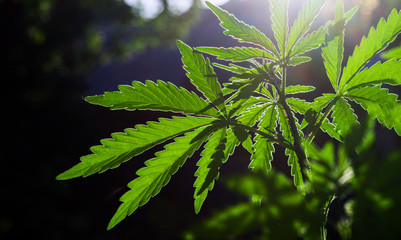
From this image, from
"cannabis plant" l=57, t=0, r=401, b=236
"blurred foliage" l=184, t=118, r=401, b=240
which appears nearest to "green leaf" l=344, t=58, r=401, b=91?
"cannabis plant" l=57, t=0, r=401, b=236

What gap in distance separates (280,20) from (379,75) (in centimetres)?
32

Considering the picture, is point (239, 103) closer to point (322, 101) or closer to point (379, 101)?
point (322, 101)

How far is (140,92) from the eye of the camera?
896mm

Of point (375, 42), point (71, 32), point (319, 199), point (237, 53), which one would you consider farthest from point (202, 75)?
point (71, 32)

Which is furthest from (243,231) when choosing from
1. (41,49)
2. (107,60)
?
(107,60)

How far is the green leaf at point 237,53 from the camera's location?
961mm

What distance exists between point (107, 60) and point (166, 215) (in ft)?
70.5

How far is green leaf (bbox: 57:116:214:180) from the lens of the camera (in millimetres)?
846

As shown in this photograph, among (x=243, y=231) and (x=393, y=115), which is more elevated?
(x=243, y=231)

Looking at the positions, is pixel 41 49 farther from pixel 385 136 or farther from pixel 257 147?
pixel 385 136

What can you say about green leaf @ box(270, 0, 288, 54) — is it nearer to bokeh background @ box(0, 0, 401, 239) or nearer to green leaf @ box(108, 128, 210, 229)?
green leaf @ box(108, 128, 210, 229)

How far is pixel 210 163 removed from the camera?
0.87 metres

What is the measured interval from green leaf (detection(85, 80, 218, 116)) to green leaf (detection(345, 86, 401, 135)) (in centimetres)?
43

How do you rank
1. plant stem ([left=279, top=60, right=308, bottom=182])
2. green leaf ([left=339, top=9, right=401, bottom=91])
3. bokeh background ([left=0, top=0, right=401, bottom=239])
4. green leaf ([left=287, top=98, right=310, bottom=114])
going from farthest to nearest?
bokeh background ([left=0, top=0, right=401, bottom=239])
green leaf ([left=287, top=98, right=310, bottom=114])
green leaf ([left=339, top=9, right=401, bottom=91])
plant stem ([left=279, top=60, right=308, bottom=182])
